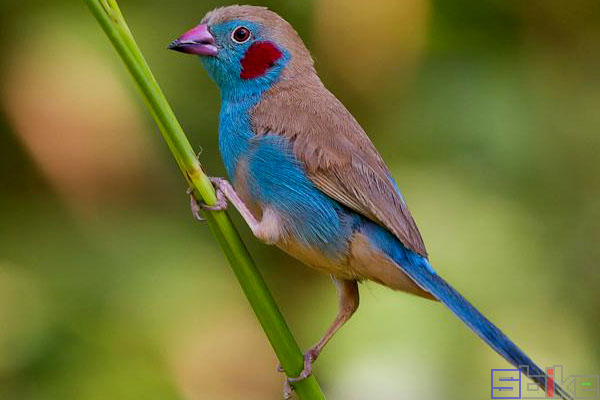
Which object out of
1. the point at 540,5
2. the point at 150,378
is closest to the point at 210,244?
the point at 150,378

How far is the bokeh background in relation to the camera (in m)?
3.59

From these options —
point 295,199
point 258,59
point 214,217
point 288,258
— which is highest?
Result: point 258,59

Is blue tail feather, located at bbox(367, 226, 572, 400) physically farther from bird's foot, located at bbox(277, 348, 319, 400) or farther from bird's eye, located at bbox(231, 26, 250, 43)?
bird's eye, located at bbox(231, 26, 250, 43)

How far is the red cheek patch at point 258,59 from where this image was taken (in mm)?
3281

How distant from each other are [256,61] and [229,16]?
0.18 m

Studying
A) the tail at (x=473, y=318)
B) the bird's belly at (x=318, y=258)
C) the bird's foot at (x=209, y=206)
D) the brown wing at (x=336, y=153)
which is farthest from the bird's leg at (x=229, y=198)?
the tail at (x=473, y=318)

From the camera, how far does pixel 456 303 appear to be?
107 inches

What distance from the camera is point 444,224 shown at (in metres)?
3.79

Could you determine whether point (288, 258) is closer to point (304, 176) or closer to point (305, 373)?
point (304, 176)

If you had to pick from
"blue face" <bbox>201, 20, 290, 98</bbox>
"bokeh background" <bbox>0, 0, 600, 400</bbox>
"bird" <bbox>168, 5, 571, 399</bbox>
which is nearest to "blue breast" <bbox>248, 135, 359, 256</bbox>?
"bird" <bbox>168, 5, 571, 399</bbox>

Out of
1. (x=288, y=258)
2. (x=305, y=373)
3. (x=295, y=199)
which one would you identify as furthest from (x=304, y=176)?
(x=288, y=258)

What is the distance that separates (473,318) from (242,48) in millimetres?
1227

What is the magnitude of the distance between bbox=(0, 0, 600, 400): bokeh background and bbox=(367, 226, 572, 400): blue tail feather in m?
0.70

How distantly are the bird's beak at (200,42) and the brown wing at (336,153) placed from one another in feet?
0.80
